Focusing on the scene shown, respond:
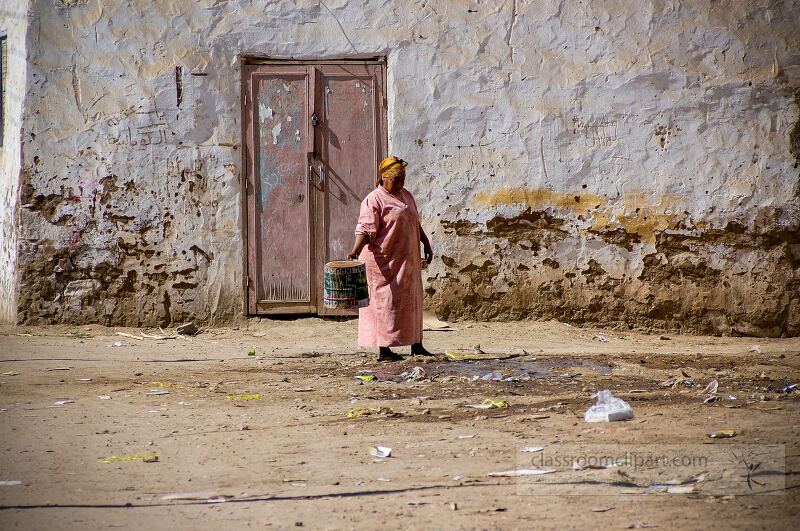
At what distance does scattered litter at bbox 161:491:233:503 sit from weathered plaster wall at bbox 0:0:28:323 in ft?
16.5

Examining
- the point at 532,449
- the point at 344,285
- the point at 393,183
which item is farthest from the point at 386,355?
the point at 532,449

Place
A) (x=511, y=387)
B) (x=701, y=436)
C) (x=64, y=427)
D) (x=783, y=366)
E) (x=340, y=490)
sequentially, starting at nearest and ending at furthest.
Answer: (x=340, y=490), (x=701, y=436), (x=64, y=427), (x=511, y=387), (x=783, y=366)

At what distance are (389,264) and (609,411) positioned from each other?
7.66 ft

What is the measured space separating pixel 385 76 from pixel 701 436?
480cm

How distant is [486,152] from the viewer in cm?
817

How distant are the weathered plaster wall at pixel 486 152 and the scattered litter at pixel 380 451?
407 cm

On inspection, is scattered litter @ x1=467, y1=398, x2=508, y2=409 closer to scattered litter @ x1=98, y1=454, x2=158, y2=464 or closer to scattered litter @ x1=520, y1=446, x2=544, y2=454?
scattered litter @ x1=520, y1=446, x2=544, y2=454

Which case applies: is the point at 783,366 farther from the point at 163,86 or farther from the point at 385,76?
the point at 163,86

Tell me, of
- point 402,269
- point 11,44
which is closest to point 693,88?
point 402,269

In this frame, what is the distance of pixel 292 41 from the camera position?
8.10 metres

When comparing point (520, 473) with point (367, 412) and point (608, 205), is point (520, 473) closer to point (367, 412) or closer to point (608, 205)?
point (367, 412)

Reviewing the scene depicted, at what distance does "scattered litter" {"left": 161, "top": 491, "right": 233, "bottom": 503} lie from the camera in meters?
3.50

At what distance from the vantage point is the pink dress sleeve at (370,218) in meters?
6.51

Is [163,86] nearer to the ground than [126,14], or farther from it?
nearer to the ground
